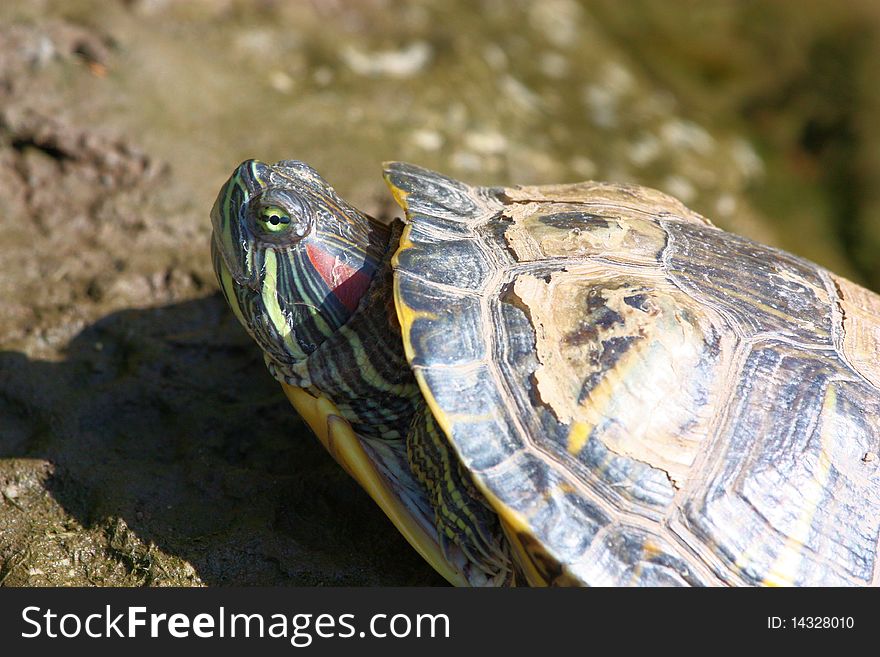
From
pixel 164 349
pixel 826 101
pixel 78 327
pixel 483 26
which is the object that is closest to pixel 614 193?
pixel 164 349

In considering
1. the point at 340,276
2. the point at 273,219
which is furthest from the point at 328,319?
the point at 273,219

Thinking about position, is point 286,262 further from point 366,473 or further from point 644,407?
point 644,407

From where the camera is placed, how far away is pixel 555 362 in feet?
8.54

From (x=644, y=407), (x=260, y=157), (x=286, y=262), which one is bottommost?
(x=260, y=157)

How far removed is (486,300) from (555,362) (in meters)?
0.31

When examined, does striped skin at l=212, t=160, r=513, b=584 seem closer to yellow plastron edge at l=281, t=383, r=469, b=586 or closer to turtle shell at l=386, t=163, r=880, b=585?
yellow plastron edge at l=281, t=383, r=469, b=586

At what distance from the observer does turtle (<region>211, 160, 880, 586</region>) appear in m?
2.48

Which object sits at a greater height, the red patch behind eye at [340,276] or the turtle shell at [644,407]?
the turtle shell at [644,407]

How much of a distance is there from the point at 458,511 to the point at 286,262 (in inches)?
43.3

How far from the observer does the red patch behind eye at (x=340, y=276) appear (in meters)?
3.06

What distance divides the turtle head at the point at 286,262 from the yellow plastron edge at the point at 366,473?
0.24m

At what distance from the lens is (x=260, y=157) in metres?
4.62

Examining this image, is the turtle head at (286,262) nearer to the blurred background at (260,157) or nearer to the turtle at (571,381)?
the turtle at (571,381)

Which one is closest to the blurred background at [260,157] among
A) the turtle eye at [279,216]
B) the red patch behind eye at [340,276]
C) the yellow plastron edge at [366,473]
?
the yellow plastron edge at [366,473]
